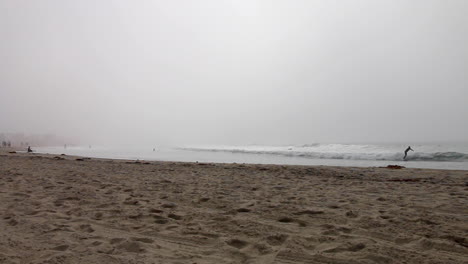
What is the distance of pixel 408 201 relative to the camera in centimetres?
514

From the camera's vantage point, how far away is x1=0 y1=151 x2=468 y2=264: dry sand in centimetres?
275

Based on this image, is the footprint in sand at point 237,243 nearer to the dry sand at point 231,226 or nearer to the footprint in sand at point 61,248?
the dry sand at point 231,226

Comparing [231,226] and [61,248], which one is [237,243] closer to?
[231,226]

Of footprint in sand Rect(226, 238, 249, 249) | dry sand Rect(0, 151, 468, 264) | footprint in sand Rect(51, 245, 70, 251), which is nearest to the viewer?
dry sand Rect(0, 151, 468, 264)

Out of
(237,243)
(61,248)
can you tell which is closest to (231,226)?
(237,243)

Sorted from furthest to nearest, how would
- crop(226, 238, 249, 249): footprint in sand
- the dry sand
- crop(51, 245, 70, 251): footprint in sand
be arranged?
crop(226, 238, 249, 249): footprint in sand → crop(51, 245, 70, 251): footprint in sand → the dry sand

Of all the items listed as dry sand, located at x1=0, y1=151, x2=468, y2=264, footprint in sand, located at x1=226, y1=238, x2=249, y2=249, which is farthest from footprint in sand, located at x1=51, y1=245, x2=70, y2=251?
footprint in sand, located at x1=226, y1=238, x2=249, y2=249

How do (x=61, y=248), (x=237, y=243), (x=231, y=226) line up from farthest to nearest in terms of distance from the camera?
(x=231, y=226), (x=237, y=243), (x=61, y=248)

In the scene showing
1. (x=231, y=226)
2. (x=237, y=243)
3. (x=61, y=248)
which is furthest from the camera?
(x=231, y=226)

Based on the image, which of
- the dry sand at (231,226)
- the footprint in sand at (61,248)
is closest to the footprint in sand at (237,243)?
the dry sand at (231,226)

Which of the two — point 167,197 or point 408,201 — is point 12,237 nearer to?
point 167,197

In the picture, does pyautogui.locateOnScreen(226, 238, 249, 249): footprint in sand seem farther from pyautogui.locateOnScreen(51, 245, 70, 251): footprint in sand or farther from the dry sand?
pyautogui.locateOnScreen(51, 245, 70, 251): footprint in sand

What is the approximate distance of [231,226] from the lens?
3725mm

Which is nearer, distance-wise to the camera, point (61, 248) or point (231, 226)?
point (61, 248)
